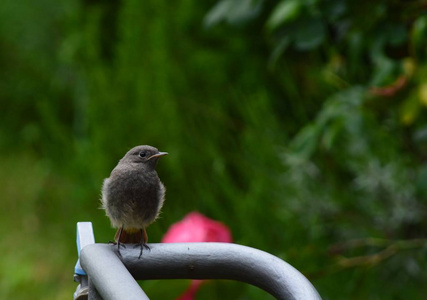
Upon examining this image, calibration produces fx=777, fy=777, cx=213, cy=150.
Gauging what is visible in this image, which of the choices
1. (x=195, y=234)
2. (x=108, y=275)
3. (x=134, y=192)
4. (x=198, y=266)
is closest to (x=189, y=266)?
(x=198, y=266)

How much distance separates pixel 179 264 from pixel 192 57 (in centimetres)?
268

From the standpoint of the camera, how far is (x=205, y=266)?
116cm

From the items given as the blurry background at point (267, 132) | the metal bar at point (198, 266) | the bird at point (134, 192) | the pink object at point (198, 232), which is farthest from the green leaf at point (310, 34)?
the metal bar at point (198, 266)

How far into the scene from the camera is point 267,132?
10.4ft

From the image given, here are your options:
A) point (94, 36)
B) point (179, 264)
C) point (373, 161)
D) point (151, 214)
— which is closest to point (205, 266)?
point (179, 264)

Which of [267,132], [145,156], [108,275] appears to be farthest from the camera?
[267,132]

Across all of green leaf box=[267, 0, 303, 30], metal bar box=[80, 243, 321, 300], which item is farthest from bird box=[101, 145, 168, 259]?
green leaf box=[267, 0, 303, 30]

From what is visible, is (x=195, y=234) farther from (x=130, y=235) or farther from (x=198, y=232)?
(x=130, y=235)

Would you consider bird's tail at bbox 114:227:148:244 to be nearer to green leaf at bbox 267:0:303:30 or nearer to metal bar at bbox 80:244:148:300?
metal bar at bbox 80:244:148:300

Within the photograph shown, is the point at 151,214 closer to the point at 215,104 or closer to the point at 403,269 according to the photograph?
the point at 403,269

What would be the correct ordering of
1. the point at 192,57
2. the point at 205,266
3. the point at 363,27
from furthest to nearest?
1. the point at 192,57
2. the point at 363,27
3. the point at 205,266

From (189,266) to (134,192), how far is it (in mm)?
370

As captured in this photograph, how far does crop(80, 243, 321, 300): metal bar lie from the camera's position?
1.02m

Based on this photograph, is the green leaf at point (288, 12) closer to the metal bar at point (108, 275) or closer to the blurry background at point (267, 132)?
the blurry background at point (267, 132)
